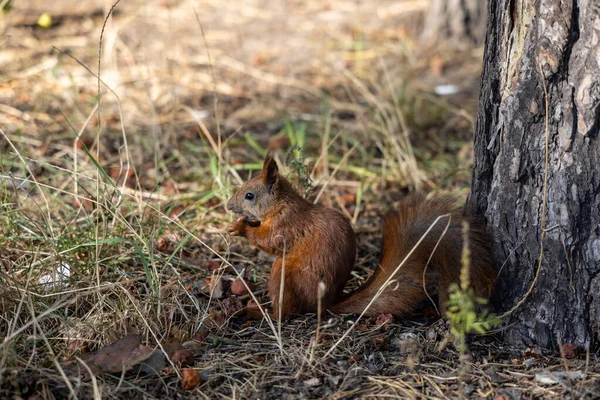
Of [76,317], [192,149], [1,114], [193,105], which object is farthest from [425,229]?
[1,114]

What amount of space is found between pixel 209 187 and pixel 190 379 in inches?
66.1

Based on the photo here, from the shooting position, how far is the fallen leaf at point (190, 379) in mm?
2154

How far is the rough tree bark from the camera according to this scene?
2.07 metres

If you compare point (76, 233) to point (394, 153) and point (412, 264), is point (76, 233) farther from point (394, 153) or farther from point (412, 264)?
point (394, 153)

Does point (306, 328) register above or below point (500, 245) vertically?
below

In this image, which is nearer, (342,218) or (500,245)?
(500,245)

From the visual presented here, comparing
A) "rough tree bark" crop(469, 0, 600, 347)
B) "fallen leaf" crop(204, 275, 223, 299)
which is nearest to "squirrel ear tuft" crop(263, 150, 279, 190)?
"fallen leaf" crop(204, 275, 223, 299)

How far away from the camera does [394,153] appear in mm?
3912

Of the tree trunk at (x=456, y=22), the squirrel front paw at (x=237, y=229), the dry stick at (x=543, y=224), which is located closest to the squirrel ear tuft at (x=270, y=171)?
the squirrel front paw at (x=237, y=229)

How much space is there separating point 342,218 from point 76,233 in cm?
111

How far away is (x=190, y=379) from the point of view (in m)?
2.15

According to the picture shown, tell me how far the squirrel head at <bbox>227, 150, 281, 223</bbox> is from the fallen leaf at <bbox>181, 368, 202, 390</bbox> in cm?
80

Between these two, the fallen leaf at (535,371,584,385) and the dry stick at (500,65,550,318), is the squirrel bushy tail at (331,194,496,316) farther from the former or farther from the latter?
the fallen leaf at (535,371,584,385)

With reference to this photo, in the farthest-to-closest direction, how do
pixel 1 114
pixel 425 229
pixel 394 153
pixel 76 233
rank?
1. pixel 1 114
2. pixel 394 153
3. pixel 76 233
4. pixel 425 229
